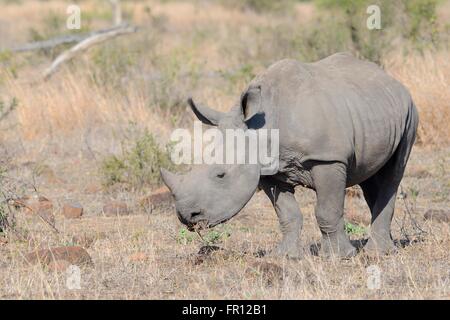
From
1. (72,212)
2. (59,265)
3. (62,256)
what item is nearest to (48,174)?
(72,212)

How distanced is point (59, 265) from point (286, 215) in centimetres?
179

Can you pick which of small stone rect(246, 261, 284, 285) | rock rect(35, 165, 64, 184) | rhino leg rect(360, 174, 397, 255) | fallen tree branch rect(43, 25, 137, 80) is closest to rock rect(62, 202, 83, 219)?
rock rect(35, 165, 64, 184)

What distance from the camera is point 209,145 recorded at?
22.7 ft

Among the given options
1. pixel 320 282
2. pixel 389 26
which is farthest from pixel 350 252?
pixel 389 26

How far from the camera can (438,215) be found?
30.0 ft

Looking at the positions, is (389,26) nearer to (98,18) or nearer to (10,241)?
(10,241)

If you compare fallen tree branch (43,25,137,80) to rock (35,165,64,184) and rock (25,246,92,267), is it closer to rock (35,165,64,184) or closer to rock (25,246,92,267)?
rock (35,165,64,184)

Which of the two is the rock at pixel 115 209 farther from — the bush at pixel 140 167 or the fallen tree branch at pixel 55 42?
the fallen tree branch at pixel 55 42

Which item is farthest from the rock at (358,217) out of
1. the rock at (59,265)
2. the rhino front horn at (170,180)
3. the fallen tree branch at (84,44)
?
the fallen tree branch at (84,44)

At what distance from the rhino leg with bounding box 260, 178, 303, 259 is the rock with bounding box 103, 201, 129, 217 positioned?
262 centimetres

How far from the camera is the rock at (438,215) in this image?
9.09 metres

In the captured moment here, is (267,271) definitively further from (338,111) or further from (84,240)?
(84,240)

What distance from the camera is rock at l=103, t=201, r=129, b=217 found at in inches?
386
